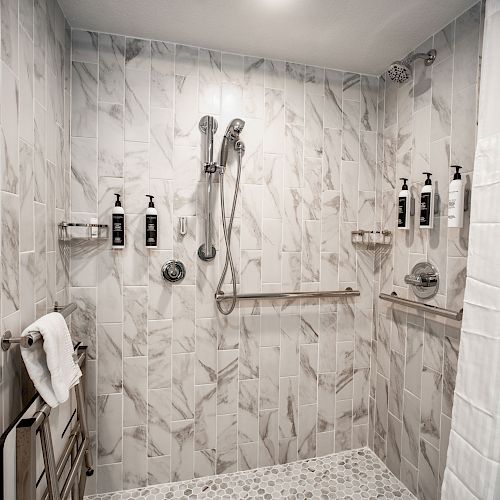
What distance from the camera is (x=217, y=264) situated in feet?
6.02

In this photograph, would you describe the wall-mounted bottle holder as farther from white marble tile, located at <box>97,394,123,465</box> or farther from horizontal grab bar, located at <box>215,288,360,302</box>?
white marble tile, located at <box>97,394,123,465</box>

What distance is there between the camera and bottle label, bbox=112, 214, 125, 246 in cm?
164

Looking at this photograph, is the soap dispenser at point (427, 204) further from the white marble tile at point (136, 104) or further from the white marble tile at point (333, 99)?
the white marble tile at point (136, 104)

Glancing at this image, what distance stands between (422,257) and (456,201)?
39 cm

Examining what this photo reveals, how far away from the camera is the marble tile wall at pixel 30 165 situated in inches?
40.1

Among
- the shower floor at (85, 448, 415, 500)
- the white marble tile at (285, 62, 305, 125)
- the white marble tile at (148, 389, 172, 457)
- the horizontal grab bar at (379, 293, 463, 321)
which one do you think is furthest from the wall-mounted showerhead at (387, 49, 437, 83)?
the shower floor at (85, 448, 415, 500)

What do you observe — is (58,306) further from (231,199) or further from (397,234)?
(397,234)

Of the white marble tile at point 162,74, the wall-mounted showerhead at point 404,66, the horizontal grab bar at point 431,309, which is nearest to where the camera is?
the horizontal grab bar at point 431,309

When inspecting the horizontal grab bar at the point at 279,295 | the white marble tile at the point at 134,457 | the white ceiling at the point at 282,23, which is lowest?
the white marble tile at the point at 134,457

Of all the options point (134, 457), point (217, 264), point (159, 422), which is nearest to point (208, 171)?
point (217, 264)

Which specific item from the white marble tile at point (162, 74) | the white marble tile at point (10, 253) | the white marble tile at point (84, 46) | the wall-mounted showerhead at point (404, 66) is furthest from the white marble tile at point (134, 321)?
the wall-mounted showerhead at point (404, 66)

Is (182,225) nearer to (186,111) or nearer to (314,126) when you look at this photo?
(186,111)

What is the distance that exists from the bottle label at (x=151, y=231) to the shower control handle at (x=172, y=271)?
0.15 metres

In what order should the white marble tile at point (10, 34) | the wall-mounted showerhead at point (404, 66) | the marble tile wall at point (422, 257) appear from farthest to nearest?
the wall-mounted showerhead at point (404, 66), the marble tile wall at point (422, 257), the white marble tile at point (10, 34)
